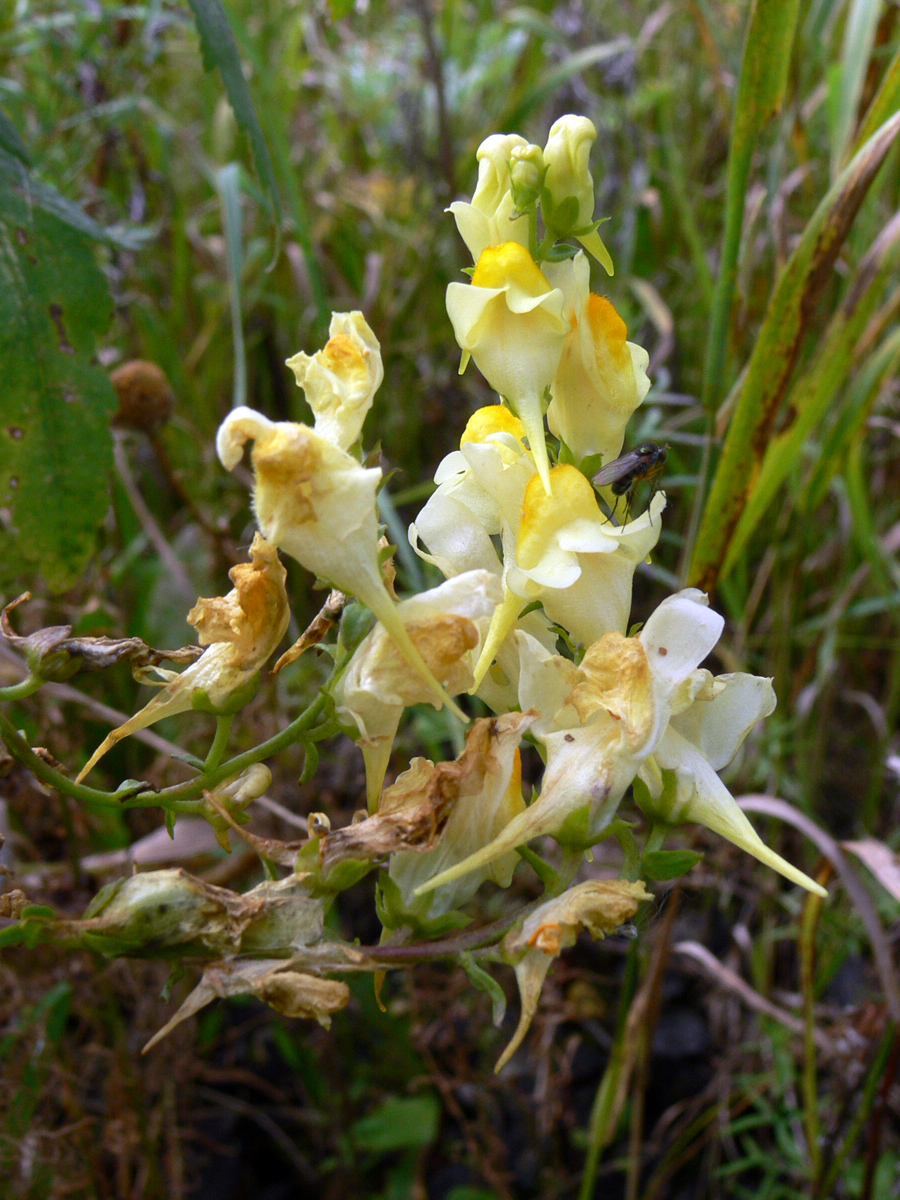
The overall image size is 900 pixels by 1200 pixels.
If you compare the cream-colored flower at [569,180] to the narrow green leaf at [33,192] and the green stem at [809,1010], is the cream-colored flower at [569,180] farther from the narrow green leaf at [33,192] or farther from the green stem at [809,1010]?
the green stem at [809,1010]

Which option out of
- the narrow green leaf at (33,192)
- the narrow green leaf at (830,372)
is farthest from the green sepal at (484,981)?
the narrow green leaf at (33,192)

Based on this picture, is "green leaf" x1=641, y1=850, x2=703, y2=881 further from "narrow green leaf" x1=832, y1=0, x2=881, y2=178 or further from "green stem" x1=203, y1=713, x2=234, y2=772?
"narrow green leaf" x1=832, y1=0, x2=881, y2=178

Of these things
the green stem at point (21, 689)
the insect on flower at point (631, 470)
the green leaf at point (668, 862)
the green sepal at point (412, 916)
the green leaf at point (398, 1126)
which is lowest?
the green leaf at point (398, 1126)

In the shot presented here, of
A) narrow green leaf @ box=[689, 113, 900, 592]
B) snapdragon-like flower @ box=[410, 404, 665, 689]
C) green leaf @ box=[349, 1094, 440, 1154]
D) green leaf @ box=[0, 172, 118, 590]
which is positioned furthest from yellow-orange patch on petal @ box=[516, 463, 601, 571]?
green leaf @ box=[349, 1094, 440, 1154]

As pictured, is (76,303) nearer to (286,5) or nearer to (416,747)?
(416,747)

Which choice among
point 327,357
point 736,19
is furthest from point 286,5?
point 327,357

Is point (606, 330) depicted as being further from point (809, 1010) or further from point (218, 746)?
point (809, 1010)
